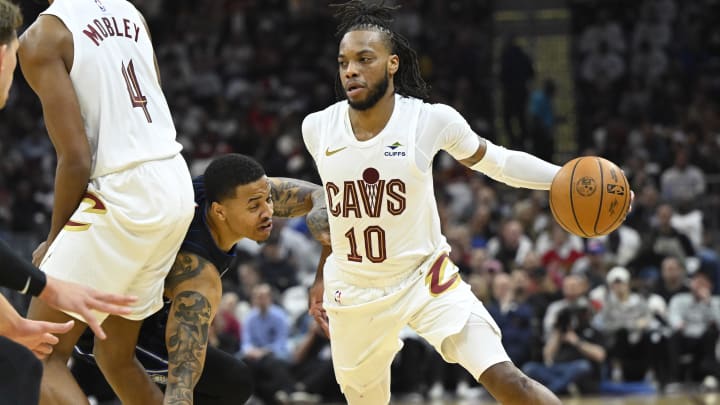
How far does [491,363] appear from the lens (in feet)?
16.3

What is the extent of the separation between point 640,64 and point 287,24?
19.4 ft

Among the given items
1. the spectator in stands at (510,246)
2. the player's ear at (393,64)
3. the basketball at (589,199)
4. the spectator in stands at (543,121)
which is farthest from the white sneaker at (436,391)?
the player's ear at (393,64)

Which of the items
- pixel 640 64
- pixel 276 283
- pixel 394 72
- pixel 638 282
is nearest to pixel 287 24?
pixel 640 64

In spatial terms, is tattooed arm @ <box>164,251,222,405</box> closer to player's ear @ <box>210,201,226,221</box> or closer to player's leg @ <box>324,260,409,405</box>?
player's ear @ <box>210,201,226,221</box>

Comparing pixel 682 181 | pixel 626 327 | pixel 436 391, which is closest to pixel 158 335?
pixel 436 391

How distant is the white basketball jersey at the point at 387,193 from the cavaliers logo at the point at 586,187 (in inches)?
21.4

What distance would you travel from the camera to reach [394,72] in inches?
212

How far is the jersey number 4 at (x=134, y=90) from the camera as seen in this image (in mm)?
4590

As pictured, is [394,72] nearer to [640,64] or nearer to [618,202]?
[618,202]

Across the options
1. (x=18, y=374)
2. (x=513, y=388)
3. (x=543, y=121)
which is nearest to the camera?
(x=18, y=374)

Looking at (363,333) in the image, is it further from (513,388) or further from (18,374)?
(18,374)

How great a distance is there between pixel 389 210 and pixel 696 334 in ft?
22.2

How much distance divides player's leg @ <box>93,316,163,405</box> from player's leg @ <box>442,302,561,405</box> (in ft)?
4.75

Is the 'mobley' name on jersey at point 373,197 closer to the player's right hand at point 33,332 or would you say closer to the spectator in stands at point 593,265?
the player's right hand at point 33,332
